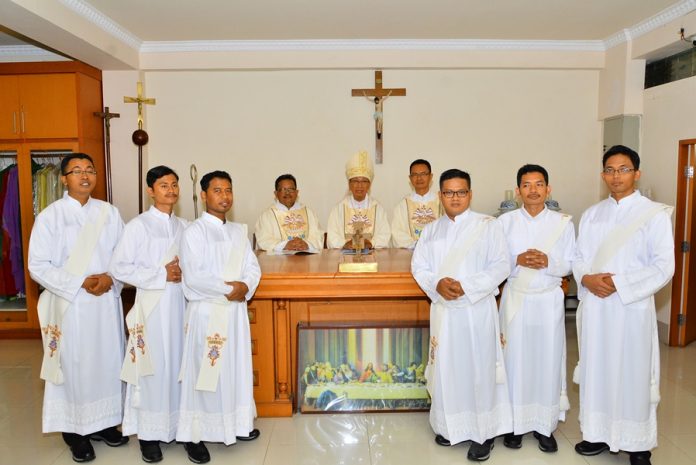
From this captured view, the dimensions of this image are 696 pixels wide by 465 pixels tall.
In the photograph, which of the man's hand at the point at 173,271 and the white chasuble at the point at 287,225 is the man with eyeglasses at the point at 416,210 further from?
the man's hand at the point at 173,271

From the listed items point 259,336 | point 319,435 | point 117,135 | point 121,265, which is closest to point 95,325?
point 121,265

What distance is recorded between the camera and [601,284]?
129 inches

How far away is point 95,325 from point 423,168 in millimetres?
3138

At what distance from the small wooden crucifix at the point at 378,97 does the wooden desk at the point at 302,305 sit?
2816 mm

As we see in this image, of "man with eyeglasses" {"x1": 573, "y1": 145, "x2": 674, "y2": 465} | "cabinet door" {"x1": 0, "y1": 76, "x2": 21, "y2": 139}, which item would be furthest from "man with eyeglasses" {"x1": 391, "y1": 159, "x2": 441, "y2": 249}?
"cabinet door" {"x1": 0, "y1": 76, "x2": 21, "y2": 139}

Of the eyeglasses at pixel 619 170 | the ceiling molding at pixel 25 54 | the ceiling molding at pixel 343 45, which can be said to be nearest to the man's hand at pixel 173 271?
the eyeglasses at pixel 619 170

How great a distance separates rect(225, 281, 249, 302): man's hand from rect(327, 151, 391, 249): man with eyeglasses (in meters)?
1.93

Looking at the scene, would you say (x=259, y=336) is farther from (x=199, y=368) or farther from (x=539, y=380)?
(x=539, y=380)

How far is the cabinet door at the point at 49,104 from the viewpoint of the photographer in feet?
20.2

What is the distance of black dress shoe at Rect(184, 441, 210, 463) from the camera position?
11.5ft

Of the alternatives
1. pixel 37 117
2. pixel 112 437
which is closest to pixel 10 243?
pixel 37 117

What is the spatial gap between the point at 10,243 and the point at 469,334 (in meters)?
5.53

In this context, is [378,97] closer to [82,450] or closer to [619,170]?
[619,170]

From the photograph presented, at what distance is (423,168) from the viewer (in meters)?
5.35
